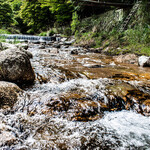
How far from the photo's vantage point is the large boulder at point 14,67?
9.41ft

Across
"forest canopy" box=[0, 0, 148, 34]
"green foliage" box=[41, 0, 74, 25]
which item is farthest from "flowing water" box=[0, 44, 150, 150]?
"green foliage" box=[41, 0, 74, 25]

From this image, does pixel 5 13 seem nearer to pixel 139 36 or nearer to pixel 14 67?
pixel 139 36

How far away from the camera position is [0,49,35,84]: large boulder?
2867 mm

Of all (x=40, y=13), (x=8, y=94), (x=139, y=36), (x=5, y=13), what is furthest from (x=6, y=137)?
(x=40, y=13)

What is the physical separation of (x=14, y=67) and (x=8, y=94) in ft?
3.07

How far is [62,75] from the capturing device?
12.3ft

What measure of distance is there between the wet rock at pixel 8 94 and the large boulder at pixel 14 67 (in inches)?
25.5

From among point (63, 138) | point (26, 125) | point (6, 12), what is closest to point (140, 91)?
point (63, 138)

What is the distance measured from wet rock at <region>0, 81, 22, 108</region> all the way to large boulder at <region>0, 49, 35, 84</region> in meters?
0.65

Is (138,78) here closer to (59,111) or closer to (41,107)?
(59,111)

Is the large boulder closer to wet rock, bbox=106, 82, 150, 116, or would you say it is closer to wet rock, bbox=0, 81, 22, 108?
wet rock, bbox=0, 81, 22, 108

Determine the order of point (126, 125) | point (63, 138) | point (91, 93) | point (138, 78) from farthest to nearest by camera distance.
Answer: point (138, 78)
point (91, 93)
point (126, 125)
point (63, 138)

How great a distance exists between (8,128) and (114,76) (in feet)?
10.2

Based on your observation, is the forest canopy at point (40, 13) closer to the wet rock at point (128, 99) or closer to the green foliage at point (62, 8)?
the green foliage at point (62, 8)
